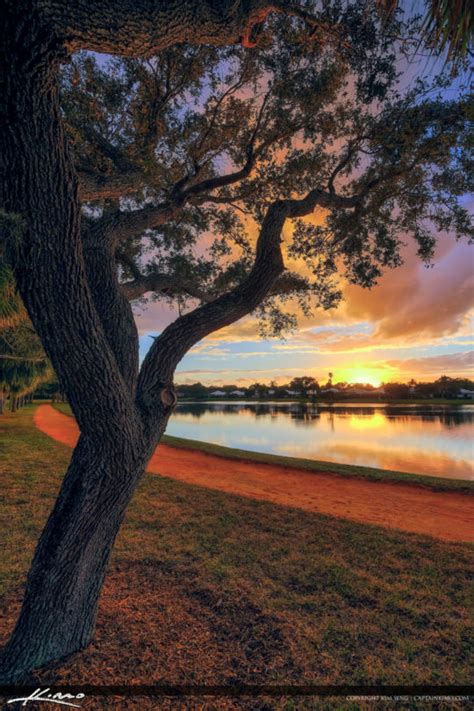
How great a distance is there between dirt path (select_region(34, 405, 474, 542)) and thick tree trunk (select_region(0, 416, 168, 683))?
5.43 m

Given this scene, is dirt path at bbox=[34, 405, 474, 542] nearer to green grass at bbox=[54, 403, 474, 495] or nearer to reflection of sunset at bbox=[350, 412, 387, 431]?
green grass at bbox=[54, 403, 474, 495]

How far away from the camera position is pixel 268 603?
3.73 m

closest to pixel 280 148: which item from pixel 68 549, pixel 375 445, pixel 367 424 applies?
pixel 68 549

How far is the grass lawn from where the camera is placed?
9.05 feet

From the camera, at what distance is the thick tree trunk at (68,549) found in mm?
2703

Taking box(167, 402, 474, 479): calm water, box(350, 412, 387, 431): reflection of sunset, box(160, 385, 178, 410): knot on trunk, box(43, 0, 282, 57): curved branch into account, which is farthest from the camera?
box(350, 412, 387, 431): reflection of sunset

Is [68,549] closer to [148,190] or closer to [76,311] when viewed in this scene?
[76,311]

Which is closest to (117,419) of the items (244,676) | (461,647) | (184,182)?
(244,676)

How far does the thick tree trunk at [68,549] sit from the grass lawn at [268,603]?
24 cm

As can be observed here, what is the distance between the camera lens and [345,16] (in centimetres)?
419

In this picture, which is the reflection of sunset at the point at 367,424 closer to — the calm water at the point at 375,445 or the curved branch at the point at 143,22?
the calm water at the point at 375,445

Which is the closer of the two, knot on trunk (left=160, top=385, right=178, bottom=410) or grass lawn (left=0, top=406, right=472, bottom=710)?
grass lawn (left=0, top=406, right=472, bottom=710)

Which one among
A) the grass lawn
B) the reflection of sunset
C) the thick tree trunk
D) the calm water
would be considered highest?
the thick tree trunk

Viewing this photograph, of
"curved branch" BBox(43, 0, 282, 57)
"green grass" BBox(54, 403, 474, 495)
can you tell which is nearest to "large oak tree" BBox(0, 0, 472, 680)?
"curved branch" BBox(43, 0, 282, 57)
